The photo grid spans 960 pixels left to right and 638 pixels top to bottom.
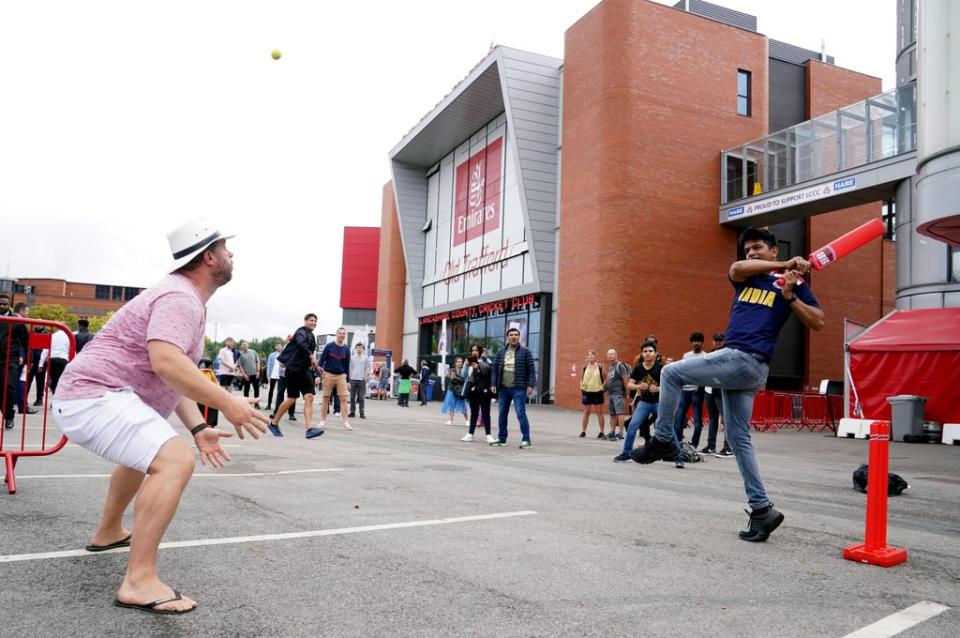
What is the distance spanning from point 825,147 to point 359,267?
5583cm

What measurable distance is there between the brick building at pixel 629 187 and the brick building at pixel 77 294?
10271cm

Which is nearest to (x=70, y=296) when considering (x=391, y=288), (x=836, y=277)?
(x=391, y=288)

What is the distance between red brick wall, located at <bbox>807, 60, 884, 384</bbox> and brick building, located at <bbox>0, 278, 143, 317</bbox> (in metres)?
112

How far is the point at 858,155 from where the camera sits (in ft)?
74.0

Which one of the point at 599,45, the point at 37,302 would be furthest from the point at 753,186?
the point at 37,302

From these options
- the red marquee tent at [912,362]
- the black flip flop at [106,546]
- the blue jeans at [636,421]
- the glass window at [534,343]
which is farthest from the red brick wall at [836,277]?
the black flip flop at [106,546]

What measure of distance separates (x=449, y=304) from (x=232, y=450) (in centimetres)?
3086

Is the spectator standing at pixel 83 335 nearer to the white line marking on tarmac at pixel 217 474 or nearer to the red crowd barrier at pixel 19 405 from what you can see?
the red crowd barrier at pixel 19 405

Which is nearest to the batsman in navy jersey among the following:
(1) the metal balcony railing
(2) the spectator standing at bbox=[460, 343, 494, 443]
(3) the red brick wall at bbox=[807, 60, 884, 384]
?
(2) the spectator standing at bbox=[460, 343, 494, 443]

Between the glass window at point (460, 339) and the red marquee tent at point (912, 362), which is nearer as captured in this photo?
the red marquee tent at point (912, 362)

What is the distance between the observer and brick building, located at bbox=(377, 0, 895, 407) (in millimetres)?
26625

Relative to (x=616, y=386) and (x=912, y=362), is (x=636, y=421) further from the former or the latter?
(x=912, y=362)

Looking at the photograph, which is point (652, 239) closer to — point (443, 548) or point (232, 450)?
point (232, 450)

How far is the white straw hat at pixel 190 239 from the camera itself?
10.4 ft
